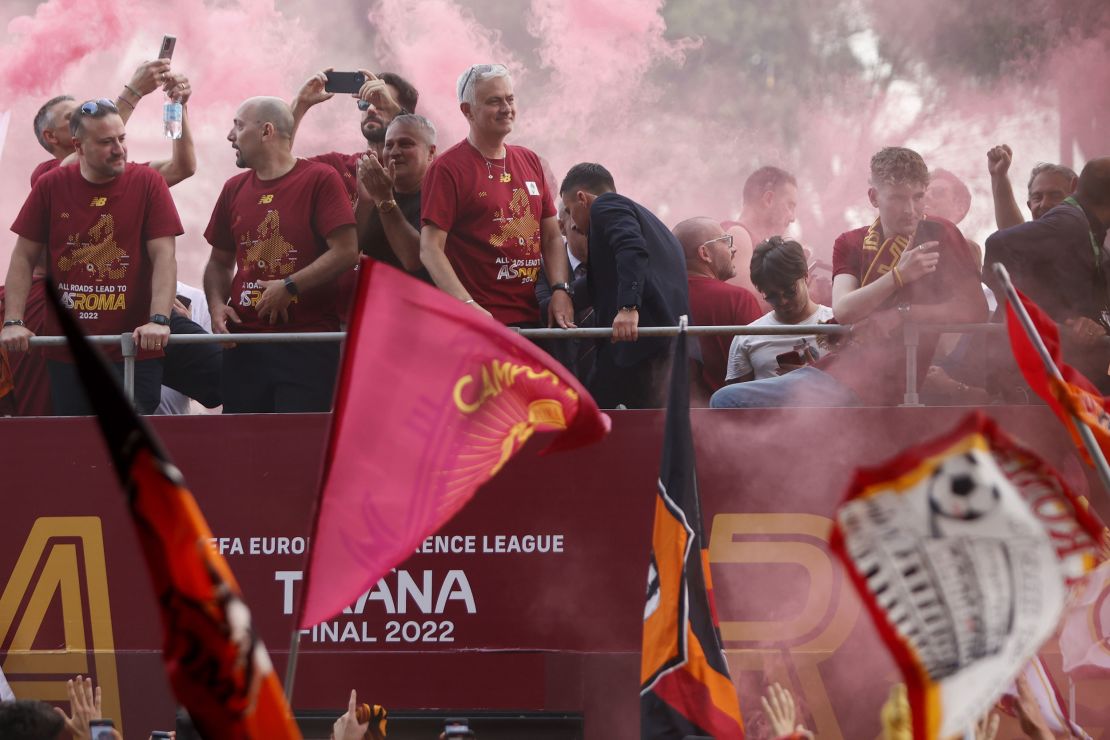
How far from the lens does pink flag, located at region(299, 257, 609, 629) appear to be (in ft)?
15.6

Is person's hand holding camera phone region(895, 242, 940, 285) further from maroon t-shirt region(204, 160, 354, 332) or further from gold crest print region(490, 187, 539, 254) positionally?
maroon t-shirt region(204, 160, 354, 332)

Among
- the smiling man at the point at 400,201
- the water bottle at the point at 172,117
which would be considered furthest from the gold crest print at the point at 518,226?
the water bottle at the point at 172,117

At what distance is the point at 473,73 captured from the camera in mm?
7762

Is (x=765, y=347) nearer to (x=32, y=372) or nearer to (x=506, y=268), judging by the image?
(x=506, y=268)

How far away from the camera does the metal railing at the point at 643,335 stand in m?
7.23

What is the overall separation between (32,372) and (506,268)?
92.6 inches

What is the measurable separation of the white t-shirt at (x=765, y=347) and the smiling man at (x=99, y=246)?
2.58m

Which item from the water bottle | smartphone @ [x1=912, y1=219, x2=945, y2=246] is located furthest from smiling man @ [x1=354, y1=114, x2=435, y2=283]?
smartphone @ [x1=912, y1=219, x2=945, y2=246]

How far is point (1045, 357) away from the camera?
4.80m

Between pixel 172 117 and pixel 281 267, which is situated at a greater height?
pixel 172 117

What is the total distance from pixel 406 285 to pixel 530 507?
285 centimetres

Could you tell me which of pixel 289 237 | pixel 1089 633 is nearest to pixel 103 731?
pixel 289 237

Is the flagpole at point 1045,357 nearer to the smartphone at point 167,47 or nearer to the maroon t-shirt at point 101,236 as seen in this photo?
the maroon t-shirt at point 101,236

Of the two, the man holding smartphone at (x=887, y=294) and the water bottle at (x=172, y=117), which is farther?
the water bottle at (x=172, y=117)
